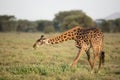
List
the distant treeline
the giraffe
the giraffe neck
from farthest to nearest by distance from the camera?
the distant treeline
the giraffe neck
the giraffe

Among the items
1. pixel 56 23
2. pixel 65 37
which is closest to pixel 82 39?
pixel 65 37

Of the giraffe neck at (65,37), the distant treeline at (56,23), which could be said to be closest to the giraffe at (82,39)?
the giraffe neck at (65,37)

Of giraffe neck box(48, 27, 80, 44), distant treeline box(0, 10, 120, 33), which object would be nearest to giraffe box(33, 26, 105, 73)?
giraffe neck box(48, 27, 80, 44)

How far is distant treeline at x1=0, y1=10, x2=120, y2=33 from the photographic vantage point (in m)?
44.2

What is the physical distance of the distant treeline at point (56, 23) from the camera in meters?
44.2

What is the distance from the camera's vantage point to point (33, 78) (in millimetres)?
8336

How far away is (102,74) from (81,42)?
4.15 feet

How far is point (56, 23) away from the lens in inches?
2274

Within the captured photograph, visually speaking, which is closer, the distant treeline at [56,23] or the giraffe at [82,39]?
the giraffe at [82,39]

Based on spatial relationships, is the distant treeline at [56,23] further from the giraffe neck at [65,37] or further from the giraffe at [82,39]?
the giraffe neck at [65,37]

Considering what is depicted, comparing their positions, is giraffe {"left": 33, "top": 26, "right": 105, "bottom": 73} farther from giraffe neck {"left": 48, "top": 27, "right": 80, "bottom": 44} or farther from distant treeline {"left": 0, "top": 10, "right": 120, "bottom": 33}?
distant treeline {"left": 0, "top": 10, "right": 120, "bottom": 33}

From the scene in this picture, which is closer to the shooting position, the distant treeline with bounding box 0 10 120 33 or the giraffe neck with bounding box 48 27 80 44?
the giraffe neck with bounding box 48 27 80 44

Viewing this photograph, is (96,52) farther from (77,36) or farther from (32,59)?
(32,59)

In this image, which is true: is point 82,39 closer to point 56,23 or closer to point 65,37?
point 65,37
